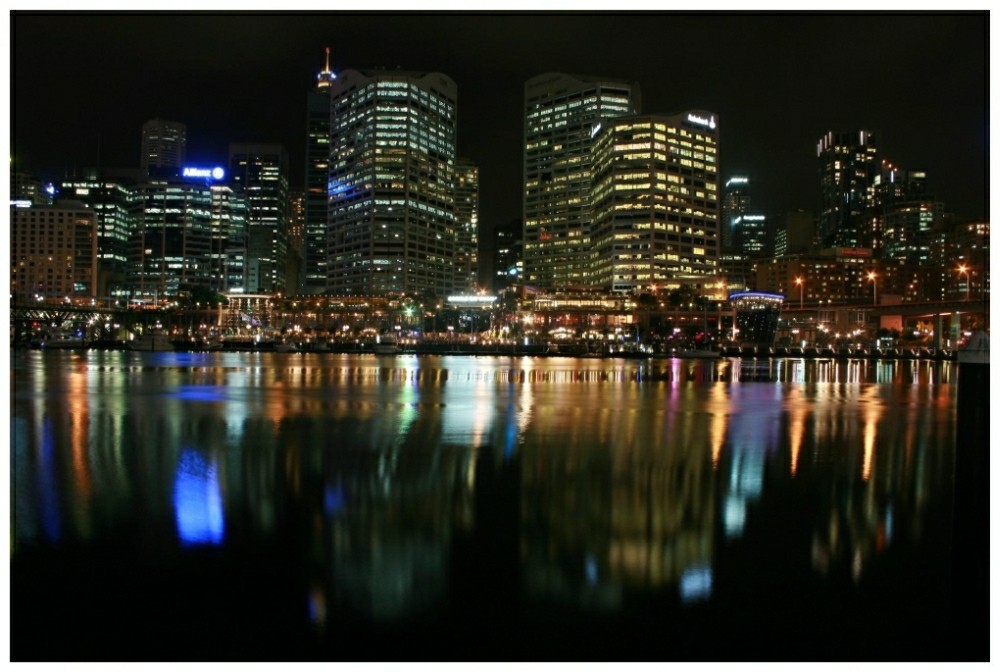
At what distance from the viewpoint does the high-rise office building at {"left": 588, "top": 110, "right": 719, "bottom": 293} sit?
187m

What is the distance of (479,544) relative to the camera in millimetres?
9609

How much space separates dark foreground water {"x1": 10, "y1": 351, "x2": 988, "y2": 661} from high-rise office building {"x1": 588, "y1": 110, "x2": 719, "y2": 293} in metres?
169

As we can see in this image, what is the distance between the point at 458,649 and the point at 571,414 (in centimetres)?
1777

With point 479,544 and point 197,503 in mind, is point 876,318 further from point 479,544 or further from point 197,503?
point 197,503

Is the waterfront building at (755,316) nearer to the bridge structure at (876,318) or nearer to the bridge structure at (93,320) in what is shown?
the bridge structure at (876,318)

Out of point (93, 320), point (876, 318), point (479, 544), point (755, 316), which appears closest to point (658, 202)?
point (755, 316)

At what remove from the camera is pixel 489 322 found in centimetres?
17300

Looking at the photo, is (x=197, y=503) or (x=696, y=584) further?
(x=197, y=503)

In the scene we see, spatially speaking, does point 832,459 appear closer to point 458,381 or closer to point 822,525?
point 822,525

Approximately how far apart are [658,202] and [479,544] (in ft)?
606

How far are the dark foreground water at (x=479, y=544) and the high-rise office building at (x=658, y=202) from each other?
554 ft

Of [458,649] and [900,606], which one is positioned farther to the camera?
[900,606]

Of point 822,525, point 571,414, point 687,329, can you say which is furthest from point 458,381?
point 687,329

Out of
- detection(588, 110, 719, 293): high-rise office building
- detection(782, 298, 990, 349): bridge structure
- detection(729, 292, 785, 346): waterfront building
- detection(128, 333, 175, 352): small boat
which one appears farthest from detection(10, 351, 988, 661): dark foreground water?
detection(588, 110, 719, 293): high-rise office building
